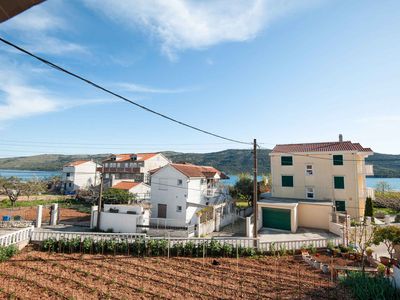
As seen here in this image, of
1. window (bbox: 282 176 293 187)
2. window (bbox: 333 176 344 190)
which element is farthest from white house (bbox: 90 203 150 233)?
window (bbox: 333 176 344 190)

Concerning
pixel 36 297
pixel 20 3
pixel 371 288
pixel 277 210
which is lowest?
pixel 36 297

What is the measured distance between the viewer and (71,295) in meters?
11.3

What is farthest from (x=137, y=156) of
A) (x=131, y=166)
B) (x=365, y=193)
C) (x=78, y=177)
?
(x=365, y=193)

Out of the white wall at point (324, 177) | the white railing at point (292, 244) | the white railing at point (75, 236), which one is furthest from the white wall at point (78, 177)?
the white railing at point (292, 244)

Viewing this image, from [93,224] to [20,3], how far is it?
2611cm

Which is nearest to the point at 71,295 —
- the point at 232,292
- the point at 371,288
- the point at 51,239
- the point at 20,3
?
the point at 232,292

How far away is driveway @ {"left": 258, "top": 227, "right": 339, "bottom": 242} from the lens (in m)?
21.5

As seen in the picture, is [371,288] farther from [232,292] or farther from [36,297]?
[36,297]

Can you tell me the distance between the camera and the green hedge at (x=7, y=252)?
15.5 metres

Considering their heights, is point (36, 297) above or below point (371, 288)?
below

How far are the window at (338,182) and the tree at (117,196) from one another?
28915 millimetres

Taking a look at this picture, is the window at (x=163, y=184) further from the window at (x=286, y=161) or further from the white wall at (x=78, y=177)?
the white wall at (x=78, y=177)

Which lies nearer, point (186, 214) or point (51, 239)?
point (51, 239)

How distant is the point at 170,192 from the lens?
94.3 feet
